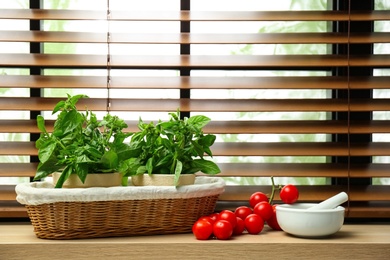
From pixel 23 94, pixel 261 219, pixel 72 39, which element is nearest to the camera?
pixel 261 219

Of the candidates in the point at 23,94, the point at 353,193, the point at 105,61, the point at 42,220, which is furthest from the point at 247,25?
the point at 42,220

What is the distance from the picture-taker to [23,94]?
1833mm

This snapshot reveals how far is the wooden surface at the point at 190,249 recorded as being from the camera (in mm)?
1445

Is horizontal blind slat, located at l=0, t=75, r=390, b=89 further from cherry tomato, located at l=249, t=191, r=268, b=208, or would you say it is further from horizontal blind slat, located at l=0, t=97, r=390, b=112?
cherry tomato, located at l=249, t=191, r=268, b=208

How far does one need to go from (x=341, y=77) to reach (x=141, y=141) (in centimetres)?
61

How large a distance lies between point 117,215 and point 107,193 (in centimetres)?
7

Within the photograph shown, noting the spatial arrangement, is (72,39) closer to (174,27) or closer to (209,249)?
(174,27)

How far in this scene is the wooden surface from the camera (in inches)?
56.9

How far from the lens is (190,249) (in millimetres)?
1457

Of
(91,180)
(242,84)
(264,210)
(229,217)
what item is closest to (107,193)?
(91,180)

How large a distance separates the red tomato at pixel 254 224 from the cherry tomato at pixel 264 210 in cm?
3

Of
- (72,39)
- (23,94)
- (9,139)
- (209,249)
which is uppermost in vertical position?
(72,39)


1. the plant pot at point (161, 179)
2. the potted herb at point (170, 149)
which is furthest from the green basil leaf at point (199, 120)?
the plant pot at point (161, 179)

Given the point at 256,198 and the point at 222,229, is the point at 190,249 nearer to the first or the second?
the point at 222,229
